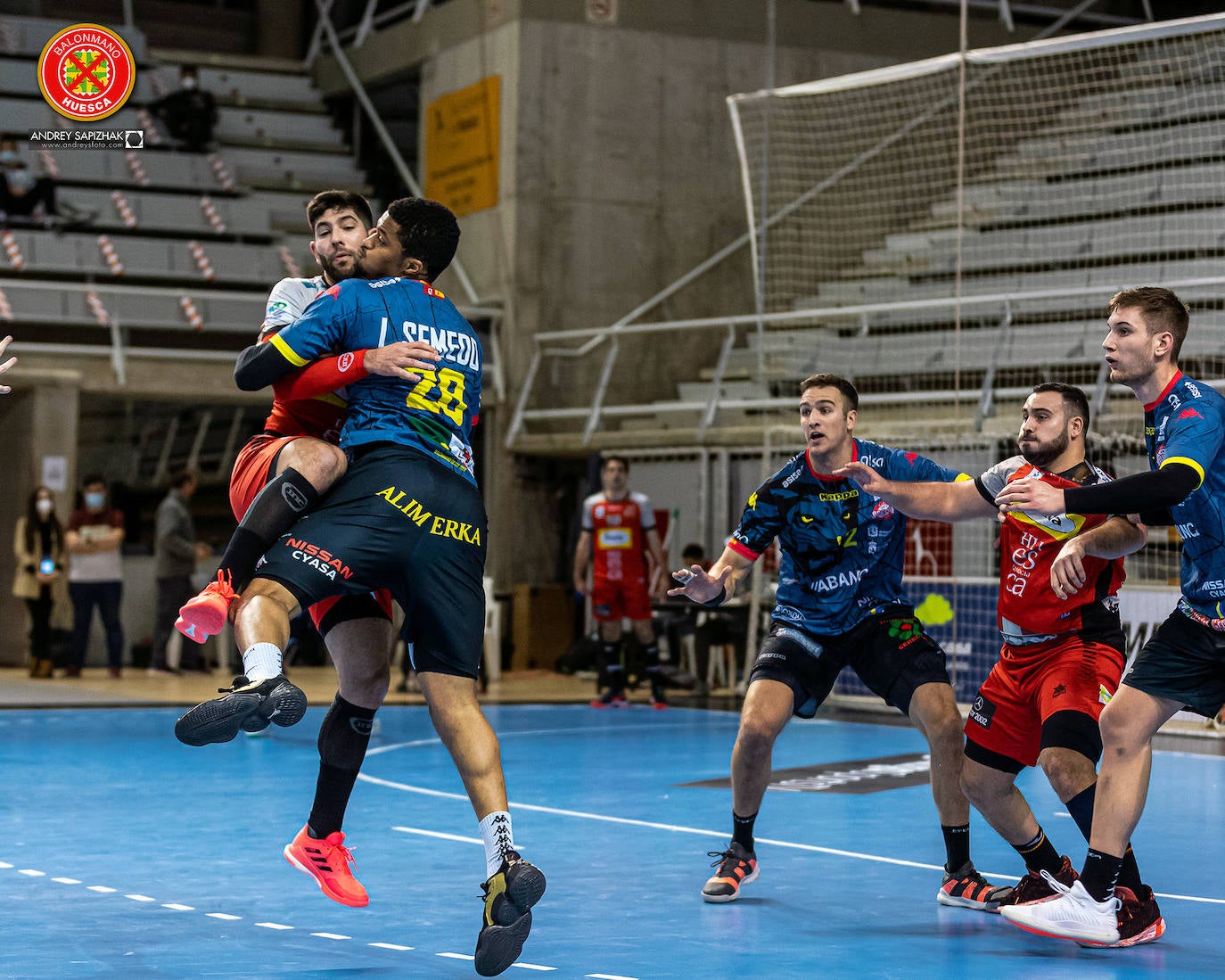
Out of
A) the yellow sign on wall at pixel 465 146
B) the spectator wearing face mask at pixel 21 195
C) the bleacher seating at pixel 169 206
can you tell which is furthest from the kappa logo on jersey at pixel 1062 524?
the spectator wearing face mask at pixel 21 195

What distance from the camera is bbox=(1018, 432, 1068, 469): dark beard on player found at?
6.21 metres

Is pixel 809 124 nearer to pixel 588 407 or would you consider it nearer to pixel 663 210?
pixel 663 210

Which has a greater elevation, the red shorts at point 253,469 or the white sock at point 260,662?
the red shorts at point 253,469

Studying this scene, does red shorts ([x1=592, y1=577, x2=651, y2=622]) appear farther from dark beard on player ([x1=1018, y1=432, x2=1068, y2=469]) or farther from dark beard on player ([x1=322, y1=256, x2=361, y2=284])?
dark beard on player ([x1=322, y1=256, x2=361, y2=284])

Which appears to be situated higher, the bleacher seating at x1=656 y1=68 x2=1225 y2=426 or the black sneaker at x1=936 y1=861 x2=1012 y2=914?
the bleacher seating at x1=656 y1=68 x2=1225 y2=426

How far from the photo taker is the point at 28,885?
21.5 feet

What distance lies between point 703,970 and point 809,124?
17.9 m

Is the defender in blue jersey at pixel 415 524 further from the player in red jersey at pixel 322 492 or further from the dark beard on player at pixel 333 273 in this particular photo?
the dark beard on player at pixel 333 273

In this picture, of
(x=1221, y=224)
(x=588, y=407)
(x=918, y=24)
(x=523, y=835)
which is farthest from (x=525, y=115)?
(x=523, y=835)

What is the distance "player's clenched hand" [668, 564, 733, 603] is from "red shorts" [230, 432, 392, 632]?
47.0 inches

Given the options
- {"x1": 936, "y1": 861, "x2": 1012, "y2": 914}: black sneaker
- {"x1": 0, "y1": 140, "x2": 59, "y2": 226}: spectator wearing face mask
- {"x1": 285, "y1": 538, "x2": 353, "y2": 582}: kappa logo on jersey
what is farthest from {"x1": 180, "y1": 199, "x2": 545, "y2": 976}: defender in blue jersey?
{"x1": 0, "y1": 140, "x2": 59, "y2": 226}: spectator wearing face mask

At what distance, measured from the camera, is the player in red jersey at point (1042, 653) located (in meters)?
5.97

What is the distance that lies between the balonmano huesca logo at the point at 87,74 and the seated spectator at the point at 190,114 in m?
3.61

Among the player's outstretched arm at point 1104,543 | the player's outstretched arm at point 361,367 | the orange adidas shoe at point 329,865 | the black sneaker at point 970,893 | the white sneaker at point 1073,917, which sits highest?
the player's outstretched arm at point 361,367
